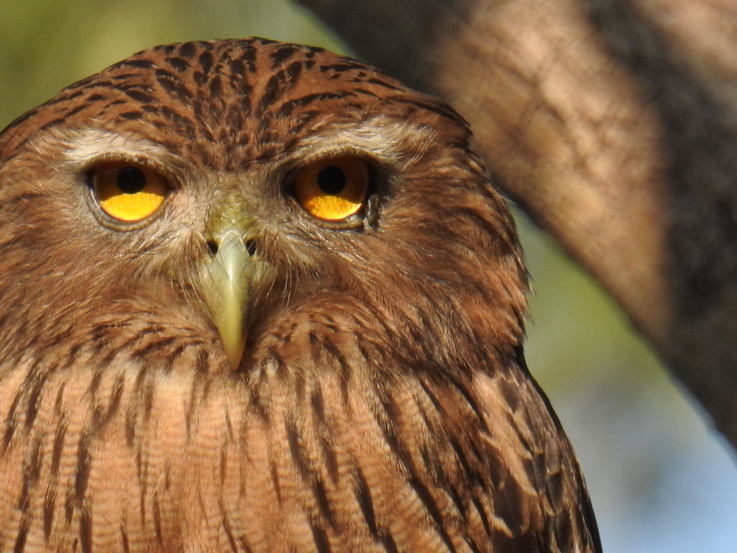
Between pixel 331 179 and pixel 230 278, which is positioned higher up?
pixel 331 179

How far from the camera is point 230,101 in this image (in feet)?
7.72

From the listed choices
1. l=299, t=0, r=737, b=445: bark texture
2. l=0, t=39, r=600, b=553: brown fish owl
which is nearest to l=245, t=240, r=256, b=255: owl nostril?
l=0, t=39, r=600, b=553: brown fish owl

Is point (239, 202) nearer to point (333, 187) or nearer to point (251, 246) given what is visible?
point (251, 246)

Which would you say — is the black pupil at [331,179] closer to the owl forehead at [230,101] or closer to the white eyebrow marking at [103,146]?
the owl forehead at [230,101]

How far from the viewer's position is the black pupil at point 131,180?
2365 millimetres

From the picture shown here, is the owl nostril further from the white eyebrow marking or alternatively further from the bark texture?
the bark texture

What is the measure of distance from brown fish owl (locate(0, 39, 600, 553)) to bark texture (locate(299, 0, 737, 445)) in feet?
0.97

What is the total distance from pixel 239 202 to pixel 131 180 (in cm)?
23

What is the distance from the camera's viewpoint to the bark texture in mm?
2559

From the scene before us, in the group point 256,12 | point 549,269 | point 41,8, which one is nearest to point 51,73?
point 41,8

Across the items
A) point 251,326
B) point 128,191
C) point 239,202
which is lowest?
point 251,326

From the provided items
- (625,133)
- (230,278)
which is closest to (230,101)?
(230,278)

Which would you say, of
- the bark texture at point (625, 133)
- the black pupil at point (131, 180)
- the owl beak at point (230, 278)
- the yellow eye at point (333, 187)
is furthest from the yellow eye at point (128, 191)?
the bark texture at point (625, 133)

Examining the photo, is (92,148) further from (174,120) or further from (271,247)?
(271,247)
